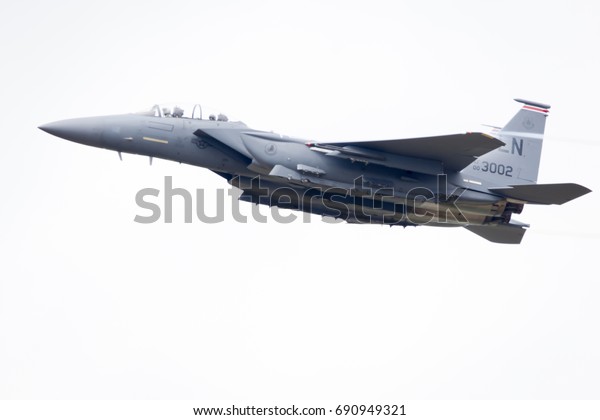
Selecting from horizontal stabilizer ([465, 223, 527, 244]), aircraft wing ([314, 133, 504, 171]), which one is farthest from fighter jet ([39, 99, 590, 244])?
horizontal stabilizer ([465, 223, 527, 244])

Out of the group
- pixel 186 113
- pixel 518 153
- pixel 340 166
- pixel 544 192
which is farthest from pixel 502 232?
pixel 186 113

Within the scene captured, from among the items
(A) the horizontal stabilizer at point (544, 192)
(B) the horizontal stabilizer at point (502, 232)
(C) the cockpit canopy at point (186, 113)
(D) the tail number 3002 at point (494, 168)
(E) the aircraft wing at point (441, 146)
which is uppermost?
(C) the cockpit canopy at point (186, 113)

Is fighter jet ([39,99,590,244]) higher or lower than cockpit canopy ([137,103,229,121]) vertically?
lower

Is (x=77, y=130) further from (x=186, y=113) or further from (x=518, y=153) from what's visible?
(x=518, y=153)

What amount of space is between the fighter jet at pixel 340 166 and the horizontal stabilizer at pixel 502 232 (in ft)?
1.55

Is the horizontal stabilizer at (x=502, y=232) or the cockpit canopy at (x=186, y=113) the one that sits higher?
the cockpit canopy at (x=186, y=113)

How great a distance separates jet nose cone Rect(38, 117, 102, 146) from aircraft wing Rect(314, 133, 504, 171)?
5.20 metres

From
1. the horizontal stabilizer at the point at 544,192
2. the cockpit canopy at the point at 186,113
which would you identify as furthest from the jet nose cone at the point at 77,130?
the horizontal stabilizer at the point at 544,192

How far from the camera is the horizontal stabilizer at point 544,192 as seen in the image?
79.8ft

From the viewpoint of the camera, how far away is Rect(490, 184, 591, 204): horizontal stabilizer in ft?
79.8

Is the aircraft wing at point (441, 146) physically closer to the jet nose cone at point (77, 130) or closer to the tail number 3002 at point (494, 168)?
the tail number 3002 at point (494, 168)

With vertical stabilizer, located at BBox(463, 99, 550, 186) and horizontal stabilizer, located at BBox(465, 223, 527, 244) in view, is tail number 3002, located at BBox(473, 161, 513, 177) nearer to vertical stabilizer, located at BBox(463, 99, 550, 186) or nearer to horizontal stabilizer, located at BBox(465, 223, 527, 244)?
vertical stabilizer, located at BBox(463, 99, 550, 186)

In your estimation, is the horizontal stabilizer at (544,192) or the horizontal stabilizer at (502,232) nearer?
the horizontal stabilizer at (544,192)

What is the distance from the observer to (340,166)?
23969 mm
